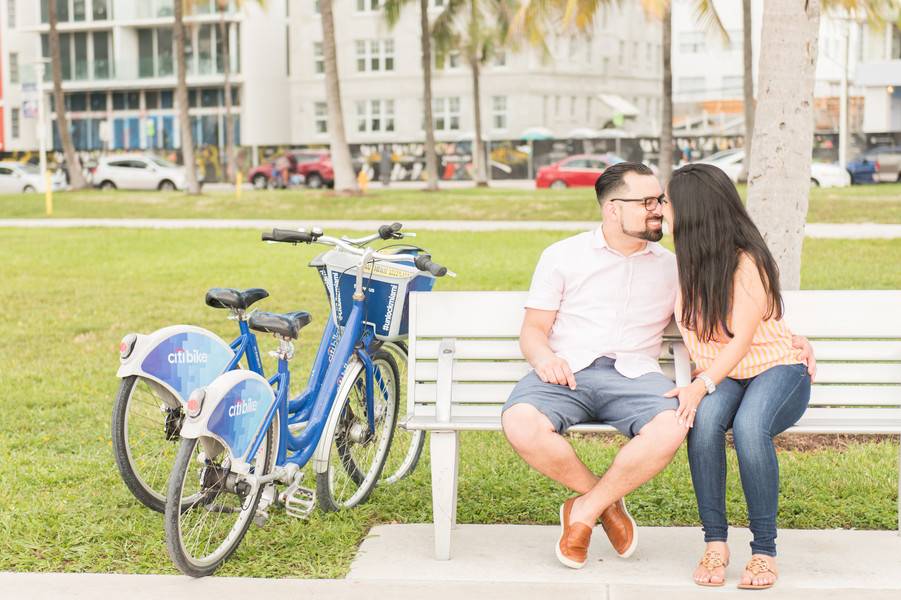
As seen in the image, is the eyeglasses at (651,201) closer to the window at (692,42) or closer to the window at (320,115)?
the window at (320,115)

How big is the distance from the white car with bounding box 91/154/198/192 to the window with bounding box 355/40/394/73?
17.6m

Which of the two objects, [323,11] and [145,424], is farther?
[323,11]

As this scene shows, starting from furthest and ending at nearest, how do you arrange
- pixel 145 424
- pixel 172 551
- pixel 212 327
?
pixel 212 327
pixel 145 424
pixel 172 551

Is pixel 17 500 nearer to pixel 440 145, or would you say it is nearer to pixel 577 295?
pixel 577 295

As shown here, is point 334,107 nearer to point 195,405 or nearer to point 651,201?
point 651,201

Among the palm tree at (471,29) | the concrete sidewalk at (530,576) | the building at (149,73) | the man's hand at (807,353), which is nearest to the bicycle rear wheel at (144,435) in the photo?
the concrete sidewalk at (530,576)

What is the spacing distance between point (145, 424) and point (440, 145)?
46.4 meters

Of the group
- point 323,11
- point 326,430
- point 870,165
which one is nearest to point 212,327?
point 326,430

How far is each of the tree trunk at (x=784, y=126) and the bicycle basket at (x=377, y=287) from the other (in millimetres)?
2136

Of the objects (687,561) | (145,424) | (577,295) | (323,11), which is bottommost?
(687,561)

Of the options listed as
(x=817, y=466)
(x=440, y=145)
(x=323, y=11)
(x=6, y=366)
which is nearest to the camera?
(x=817, y=466)

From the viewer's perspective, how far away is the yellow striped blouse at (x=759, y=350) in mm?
4574

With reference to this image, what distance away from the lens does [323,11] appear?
87.3 feet

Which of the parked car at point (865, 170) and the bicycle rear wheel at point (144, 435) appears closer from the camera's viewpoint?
the bicycle rear wheel at point (144, 435)
